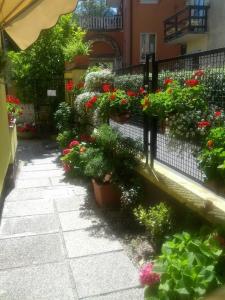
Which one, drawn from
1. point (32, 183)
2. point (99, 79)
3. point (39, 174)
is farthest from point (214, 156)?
point (39, 174)

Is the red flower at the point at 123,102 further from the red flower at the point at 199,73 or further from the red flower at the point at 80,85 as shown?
the red flower at the point at 80,85

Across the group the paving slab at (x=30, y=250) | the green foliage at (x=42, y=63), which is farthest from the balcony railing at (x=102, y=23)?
the paving slab at (x=30, y=250)

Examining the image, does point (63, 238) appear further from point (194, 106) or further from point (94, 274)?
point (194, 106)

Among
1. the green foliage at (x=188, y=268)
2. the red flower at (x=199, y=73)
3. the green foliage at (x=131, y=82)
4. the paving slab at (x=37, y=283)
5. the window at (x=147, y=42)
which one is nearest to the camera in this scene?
the green foliage at (x=188, y=268)

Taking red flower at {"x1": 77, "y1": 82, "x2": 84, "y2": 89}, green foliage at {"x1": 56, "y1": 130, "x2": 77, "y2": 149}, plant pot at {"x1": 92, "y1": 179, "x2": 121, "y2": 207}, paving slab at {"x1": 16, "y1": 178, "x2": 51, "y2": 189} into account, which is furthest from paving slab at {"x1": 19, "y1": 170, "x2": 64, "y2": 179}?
red flower at {"x1": 77, "y1": 82, "x2": 84, "y2": 89}

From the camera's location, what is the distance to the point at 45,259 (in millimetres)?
3570

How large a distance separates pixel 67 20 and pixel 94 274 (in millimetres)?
10489

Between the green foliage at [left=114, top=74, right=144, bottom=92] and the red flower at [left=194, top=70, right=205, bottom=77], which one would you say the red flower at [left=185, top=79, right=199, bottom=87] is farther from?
the green foliage at [left=114, top=74, right=144, bottom=92]

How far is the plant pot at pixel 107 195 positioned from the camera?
4.89 m

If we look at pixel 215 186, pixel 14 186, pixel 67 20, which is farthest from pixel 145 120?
pixel 67 20

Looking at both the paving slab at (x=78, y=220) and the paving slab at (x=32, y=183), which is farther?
the paving slab at (x=32, y=183)

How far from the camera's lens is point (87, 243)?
3914 mm

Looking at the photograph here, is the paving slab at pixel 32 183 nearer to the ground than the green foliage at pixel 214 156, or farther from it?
nearer to the ground

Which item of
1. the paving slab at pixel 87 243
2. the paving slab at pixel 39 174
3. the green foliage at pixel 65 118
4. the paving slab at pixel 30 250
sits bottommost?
the paving slab at pixel 30 250
